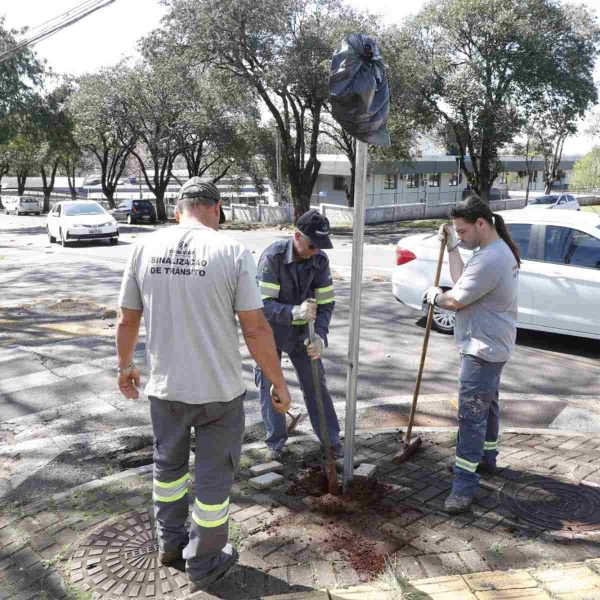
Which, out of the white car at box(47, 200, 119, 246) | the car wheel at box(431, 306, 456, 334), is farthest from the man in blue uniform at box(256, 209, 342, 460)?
the white car at box(47, 200, 119, 246)

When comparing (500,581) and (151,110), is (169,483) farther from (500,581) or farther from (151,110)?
(151,110)

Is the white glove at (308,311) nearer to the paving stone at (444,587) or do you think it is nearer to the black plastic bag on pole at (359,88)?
the black plastic bag on pole at (359,88)

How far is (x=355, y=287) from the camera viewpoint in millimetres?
3697

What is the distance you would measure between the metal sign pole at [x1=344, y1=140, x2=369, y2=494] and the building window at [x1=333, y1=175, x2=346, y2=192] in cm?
4293

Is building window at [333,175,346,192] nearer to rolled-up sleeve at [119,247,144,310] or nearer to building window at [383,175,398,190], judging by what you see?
building window at [383,175,398,190]

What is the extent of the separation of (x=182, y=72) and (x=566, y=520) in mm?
23241

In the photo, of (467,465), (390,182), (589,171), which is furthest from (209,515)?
(589,171)

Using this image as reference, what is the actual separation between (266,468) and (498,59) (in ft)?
77.6

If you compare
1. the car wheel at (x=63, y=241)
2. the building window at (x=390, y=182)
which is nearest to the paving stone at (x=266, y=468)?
the car wheel at (x=63, y=241)

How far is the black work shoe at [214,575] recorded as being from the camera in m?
3.02

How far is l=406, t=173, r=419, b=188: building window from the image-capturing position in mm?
48575

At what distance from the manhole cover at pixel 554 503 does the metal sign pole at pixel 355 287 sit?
0.98 m

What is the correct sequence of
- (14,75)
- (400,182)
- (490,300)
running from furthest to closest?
(400,182) → (14,75) → (490,300)

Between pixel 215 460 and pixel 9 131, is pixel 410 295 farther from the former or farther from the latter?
pixel 9 131
